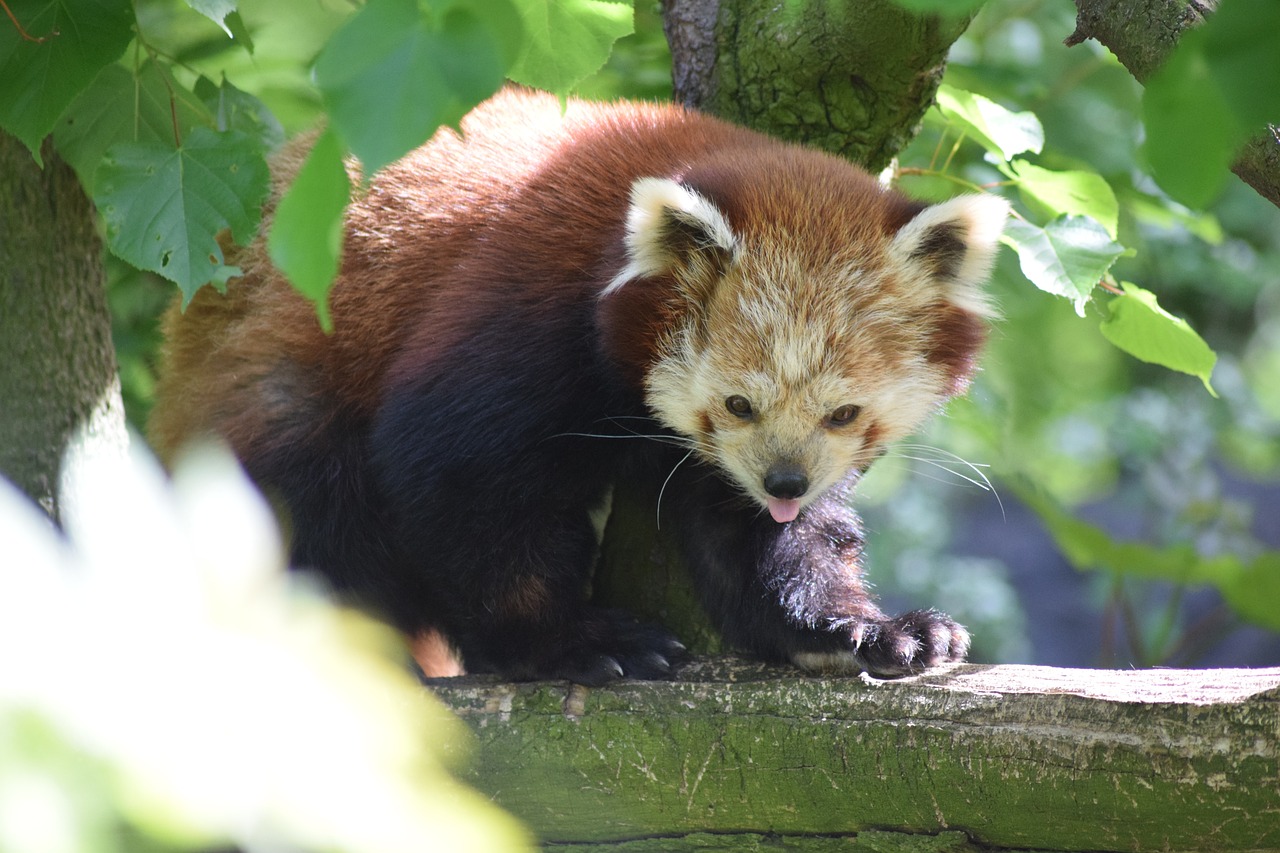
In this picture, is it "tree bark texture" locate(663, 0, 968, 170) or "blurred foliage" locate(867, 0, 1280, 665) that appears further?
"blurred foliage" locate(867, 0, 1280, 665)

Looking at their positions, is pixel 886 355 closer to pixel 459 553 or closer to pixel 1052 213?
pixel 1052 213

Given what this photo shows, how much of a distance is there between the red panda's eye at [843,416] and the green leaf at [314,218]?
1.81 m

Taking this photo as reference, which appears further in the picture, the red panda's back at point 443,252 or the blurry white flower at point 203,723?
the red panda's back at point 443,252

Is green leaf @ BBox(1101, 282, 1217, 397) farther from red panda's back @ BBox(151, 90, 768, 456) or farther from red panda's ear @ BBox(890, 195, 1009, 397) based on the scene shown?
red panda's back @ BBox(151, 90, 768, 456)

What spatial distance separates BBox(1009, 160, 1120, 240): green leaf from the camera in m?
2.70

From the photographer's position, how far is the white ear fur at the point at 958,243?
8.59ft

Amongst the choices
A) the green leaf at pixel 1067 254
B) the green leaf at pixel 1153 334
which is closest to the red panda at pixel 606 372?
the green leaf at pixel 1067 254

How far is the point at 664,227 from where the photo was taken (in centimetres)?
254

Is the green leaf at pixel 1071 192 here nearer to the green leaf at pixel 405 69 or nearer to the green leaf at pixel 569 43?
the green leaf at pixel 569 43

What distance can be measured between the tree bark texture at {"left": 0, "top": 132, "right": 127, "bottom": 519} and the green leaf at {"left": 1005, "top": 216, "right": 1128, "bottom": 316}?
7.83 ft

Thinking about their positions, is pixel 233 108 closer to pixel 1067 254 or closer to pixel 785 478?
pixel 785 478

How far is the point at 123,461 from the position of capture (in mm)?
3002

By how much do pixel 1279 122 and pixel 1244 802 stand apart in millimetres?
1436

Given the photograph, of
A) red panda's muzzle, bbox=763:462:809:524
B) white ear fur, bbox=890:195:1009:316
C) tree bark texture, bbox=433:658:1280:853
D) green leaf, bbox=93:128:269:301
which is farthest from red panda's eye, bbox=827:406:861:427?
green leaf, bbox=93:128:269:301
